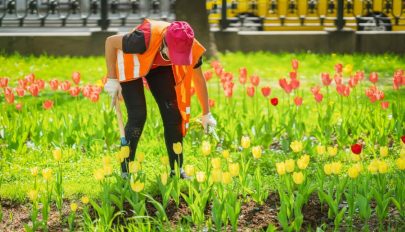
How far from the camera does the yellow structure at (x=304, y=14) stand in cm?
1564

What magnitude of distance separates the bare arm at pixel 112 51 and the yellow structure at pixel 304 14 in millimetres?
9734

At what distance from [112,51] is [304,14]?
11209 millimetres

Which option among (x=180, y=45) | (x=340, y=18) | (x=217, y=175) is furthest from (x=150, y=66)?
(x=340, y=18)

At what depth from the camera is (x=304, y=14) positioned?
1650 cm

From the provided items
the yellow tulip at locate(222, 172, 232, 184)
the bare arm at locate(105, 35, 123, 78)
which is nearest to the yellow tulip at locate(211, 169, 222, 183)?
the yellow tulip at locate(222, 172, 232, 184)

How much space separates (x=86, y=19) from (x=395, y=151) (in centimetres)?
902

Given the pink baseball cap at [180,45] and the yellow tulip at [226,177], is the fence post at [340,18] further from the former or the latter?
the yellow tulip at [226,177]

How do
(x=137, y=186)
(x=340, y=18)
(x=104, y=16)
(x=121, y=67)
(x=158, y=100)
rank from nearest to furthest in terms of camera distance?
(x=137, y=186)
(x=121, y=67)
(x=158, y=100)
(x=104, y=16)
(x=340, y=18)

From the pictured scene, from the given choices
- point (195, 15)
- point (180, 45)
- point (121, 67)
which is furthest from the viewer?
point (195, 15)

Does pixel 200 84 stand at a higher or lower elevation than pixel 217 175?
higher

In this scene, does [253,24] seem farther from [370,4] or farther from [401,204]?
[401,204]

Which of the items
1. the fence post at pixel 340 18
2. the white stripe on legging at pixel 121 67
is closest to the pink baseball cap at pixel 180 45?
the white stripe on legging at pixel 121 67

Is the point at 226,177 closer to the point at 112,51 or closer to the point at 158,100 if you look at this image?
the point at 158,100

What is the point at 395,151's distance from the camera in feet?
23.2
